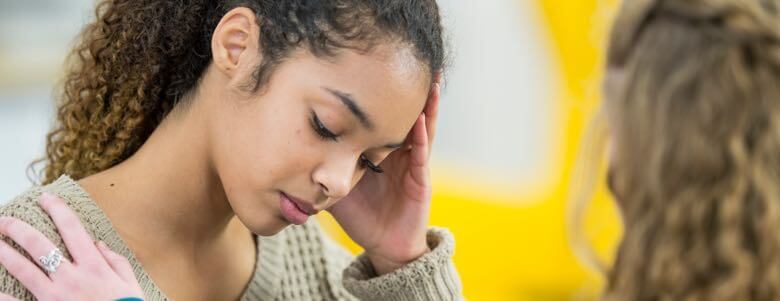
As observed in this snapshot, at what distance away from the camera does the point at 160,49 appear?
57.3 inches

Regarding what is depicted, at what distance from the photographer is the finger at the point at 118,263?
1.31 m

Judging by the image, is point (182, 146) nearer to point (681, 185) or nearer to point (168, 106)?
point (168, 106)

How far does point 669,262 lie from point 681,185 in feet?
0.22

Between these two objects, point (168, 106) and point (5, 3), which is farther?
point (5, 3)

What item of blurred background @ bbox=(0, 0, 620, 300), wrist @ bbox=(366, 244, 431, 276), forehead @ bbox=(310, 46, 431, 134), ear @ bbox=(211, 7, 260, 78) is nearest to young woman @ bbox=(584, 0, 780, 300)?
forehead @ bbox=(310, 46, 431, 134)

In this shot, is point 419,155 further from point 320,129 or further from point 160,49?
point 160,49

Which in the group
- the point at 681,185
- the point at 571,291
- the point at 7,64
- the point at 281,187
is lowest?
the point at 571,291

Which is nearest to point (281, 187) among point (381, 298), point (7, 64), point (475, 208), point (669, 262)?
point (381, 298)

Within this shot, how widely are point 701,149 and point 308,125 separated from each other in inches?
21.4

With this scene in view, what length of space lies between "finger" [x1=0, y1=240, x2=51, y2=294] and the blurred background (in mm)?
786

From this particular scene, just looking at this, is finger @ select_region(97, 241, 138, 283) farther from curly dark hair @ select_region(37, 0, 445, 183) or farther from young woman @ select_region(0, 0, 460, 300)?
curly dark hair @ select_region(37, 0, 445, 183)

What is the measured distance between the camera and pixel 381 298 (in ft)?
5.17

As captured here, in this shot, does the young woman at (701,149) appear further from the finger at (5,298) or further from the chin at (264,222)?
the finger at (5,298)

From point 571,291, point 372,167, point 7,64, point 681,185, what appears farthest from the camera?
point 7,64
